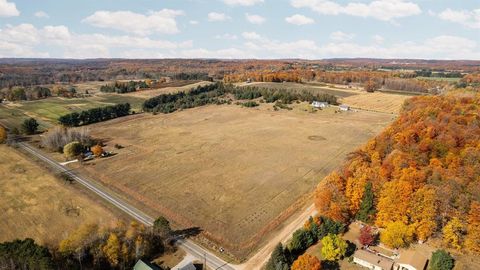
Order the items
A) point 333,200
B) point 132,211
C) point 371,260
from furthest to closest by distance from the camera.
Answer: point 132,211
point 333,200
point 371,260

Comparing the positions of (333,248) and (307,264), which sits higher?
(307,264)

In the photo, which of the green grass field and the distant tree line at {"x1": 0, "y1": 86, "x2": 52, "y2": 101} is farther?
the distant tree line at {"x1": 0, "y1": 86, "x2": 52, "y2": 101}

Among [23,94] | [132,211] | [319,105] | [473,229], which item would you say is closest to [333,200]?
[473,229]

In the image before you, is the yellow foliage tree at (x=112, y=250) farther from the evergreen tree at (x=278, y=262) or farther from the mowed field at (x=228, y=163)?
the evergreen tree at (x=278, y=262)

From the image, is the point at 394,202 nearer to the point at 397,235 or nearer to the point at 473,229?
the point at 397,235

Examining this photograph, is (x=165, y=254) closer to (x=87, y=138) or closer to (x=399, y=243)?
(x=399, y=243)

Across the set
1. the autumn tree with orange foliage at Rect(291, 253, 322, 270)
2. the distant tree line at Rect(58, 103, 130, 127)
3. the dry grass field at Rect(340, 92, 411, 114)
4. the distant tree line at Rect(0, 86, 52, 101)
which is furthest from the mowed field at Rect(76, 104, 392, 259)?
the distant tree line at Rect(0, 86, 52, 101)

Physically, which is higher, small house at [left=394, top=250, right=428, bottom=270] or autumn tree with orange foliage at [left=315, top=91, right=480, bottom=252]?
autumn tree with orange foliage at [left=315, top=91, right=480, bottom=252]

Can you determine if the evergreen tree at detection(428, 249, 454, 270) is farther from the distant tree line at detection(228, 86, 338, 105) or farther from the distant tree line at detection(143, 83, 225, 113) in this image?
the distant tree line at detection(143, 83, 225, 113)
